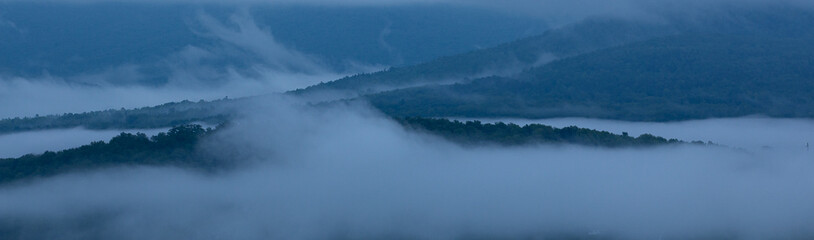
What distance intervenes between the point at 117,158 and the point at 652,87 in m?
28.6

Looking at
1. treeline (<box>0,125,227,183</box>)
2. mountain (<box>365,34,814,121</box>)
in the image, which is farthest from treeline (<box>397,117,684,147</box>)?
mountain (<box>365,34,814,121</box>)

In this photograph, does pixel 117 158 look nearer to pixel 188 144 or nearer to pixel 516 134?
pixel 188 144

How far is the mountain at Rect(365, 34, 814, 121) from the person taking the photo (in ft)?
216

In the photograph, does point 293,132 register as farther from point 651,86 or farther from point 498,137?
point 651,86

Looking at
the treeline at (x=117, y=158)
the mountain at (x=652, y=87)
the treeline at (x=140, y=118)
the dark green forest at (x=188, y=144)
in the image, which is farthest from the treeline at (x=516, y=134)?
the mountain at (x=652, y=87)

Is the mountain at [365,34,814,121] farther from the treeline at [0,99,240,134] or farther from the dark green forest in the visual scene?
the dark green forest

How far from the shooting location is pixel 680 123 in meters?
64.6

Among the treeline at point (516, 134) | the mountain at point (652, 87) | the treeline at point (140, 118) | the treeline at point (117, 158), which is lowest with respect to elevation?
the treeline at point (117, 158)

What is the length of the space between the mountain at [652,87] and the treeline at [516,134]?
9.65 meters

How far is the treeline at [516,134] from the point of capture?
172 ft

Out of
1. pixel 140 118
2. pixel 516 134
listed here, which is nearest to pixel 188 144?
pixel 516 134

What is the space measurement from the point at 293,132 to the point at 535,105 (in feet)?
56.5

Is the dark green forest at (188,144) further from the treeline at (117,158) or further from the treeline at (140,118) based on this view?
the treeline at (140,118)

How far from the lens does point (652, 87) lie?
6962cm
